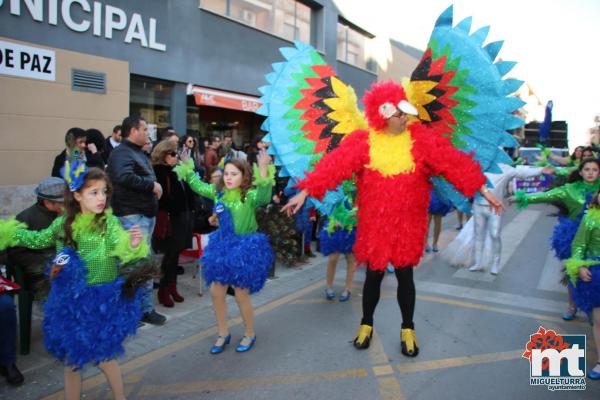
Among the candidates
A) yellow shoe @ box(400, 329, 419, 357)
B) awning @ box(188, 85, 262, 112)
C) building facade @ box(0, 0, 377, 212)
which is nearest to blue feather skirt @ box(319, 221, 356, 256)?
yellow shoe @ box(400, 329, 419, 357)

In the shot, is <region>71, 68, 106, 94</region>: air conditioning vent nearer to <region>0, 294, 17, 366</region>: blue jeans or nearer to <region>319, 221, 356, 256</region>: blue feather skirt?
<region>319, 221, 356, 256</region>: blue feather skirt

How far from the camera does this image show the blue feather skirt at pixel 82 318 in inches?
104

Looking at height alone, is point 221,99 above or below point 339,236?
above

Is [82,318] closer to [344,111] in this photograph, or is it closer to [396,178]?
[396,178]

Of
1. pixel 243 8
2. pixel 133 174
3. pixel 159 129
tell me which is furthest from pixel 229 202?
pixel 243 8

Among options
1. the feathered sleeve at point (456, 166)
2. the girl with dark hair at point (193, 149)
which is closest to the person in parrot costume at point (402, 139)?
the feathered sleeve at point (456, 166)

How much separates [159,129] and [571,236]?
28.6 feet

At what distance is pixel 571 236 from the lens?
15.5 feet

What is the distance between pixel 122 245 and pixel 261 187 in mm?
1295

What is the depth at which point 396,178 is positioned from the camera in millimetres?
3605

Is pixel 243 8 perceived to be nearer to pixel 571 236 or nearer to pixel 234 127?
pixel 234 127

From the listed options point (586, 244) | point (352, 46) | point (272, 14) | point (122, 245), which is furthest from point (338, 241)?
point (352, 46)

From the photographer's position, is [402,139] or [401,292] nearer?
[402,139]

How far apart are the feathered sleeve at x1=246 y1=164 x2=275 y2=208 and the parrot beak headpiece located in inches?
35.5
